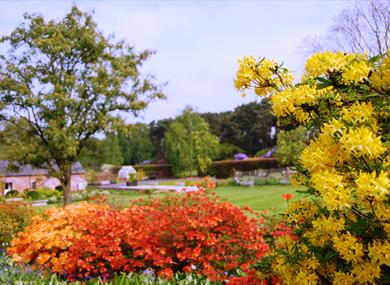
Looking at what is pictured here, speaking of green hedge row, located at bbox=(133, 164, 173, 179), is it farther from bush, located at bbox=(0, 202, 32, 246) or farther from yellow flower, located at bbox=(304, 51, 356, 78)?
yellow flower, located at bbox=(304, 51, 356, 78)

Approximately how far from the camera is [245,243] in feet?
17.9

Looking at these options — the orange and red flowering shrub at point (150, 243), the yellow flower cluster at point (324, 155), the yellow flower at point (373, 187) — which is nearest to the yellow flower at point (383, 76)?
the yellow flower cluster at point (324, 155)

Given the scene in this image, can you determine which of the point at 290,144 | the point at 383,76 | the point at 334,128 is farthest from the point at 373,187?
the point at 290,144

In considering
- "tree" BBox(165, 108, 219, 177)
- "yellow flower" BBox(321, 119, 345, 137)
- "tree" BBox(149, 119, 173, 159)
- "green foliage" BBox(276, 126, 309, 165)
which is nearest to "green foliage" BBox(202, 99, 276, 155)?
"tree" BBox(165, 108, 219, 177)

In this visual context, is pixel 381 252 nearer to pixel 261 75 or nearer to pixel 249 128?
pixel 261 75

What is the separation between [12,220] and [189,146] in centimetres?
3474

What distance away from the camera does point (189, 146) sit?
42.9 meters

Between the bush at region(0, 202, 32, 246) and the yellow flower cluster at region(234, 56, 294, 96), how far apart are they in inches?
264

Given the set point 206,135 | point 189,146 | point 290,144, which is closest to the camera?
point 290,144

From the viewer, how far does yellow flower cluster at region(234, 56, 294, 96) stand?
8.24ft

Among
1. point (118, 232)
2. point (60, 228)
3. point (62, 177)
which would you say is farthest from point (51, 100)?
point (118, 232)

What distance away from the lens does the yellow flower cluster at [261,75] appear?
251cm

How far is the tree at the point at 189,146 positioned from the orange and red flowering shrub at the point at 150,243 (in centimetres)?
3252

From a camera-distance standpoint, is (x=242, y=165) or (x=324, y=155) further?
(x=242, y=165)
